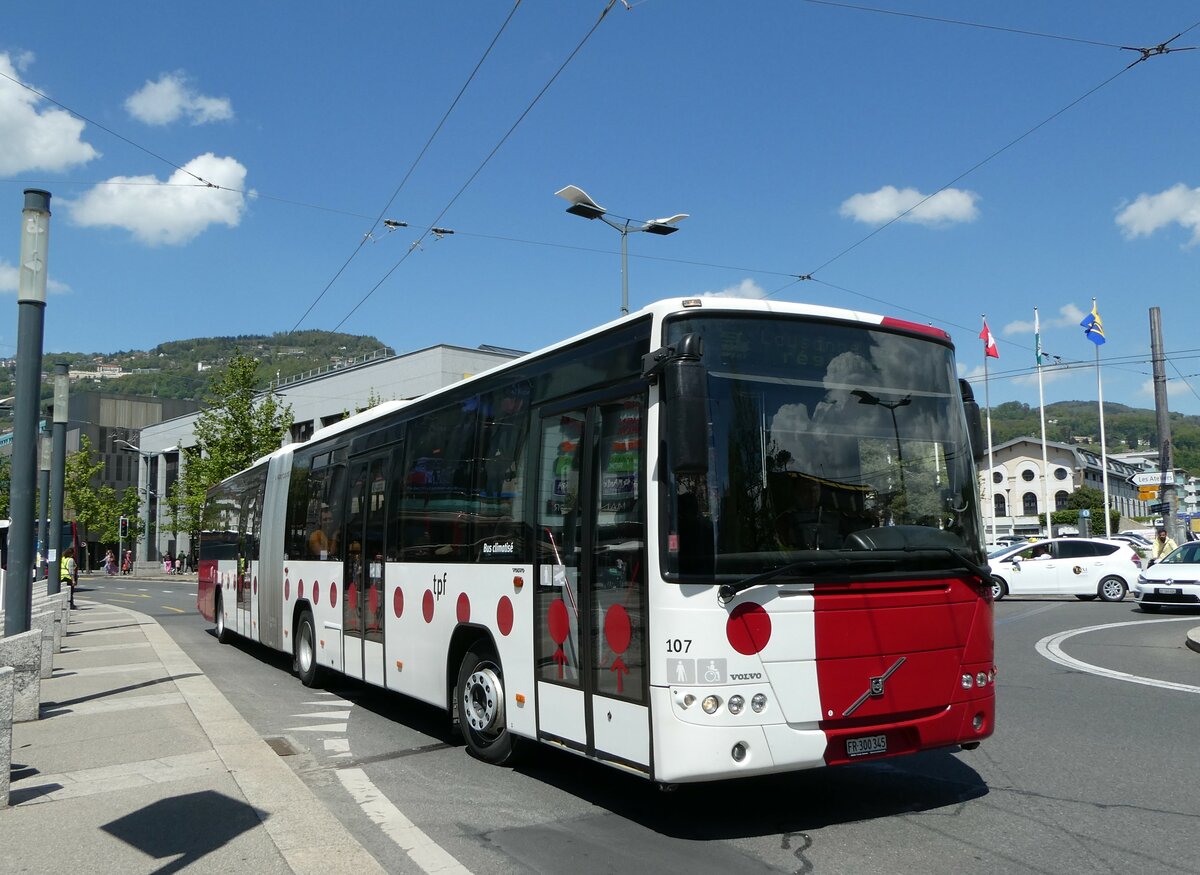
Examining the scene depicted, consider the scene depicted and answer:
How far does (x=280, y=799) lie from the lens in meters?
6.50

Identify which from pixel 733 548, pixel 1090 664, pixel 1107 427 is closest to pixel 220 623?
pixel 1090 664

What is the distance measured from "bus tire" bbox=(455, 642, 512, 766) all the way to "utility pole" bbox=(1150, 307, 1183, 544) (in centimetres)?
2968

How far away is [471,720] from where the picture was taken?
8156mm

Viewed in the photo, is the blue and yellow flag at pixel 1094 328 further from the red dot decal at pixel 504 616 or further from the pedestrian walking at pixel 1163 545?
the red dot decal at pixel 504 616

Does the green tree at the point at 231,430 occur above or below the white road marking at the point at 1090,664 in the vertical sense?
above

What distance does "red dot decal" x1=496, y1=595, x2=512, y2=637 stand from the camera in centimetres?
752

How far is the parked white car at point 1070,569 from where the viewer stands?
2591cm

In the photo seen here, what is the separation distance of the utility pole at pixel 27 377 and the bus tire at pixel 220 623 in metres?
8.77

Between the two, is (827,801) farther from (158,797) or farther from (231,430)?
(231,430)

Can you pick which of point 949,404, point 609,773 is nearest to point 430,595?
point 609,773

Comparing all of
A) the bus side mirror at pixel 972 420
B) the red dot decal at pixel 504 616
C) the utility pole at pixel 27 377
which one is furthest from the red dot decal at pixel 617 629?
the utility pole at pixel 27 377

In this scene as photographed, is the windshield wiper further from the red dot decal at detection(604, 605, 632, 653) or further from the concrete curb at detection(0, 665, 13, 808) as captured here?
the concrete curb at detection(0, 665, 13, 808)

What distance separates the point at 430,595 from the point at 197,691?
178 inches

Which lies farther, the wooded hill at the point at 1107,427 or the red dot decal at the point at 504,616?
the wooded hill at the point at 1107,427
